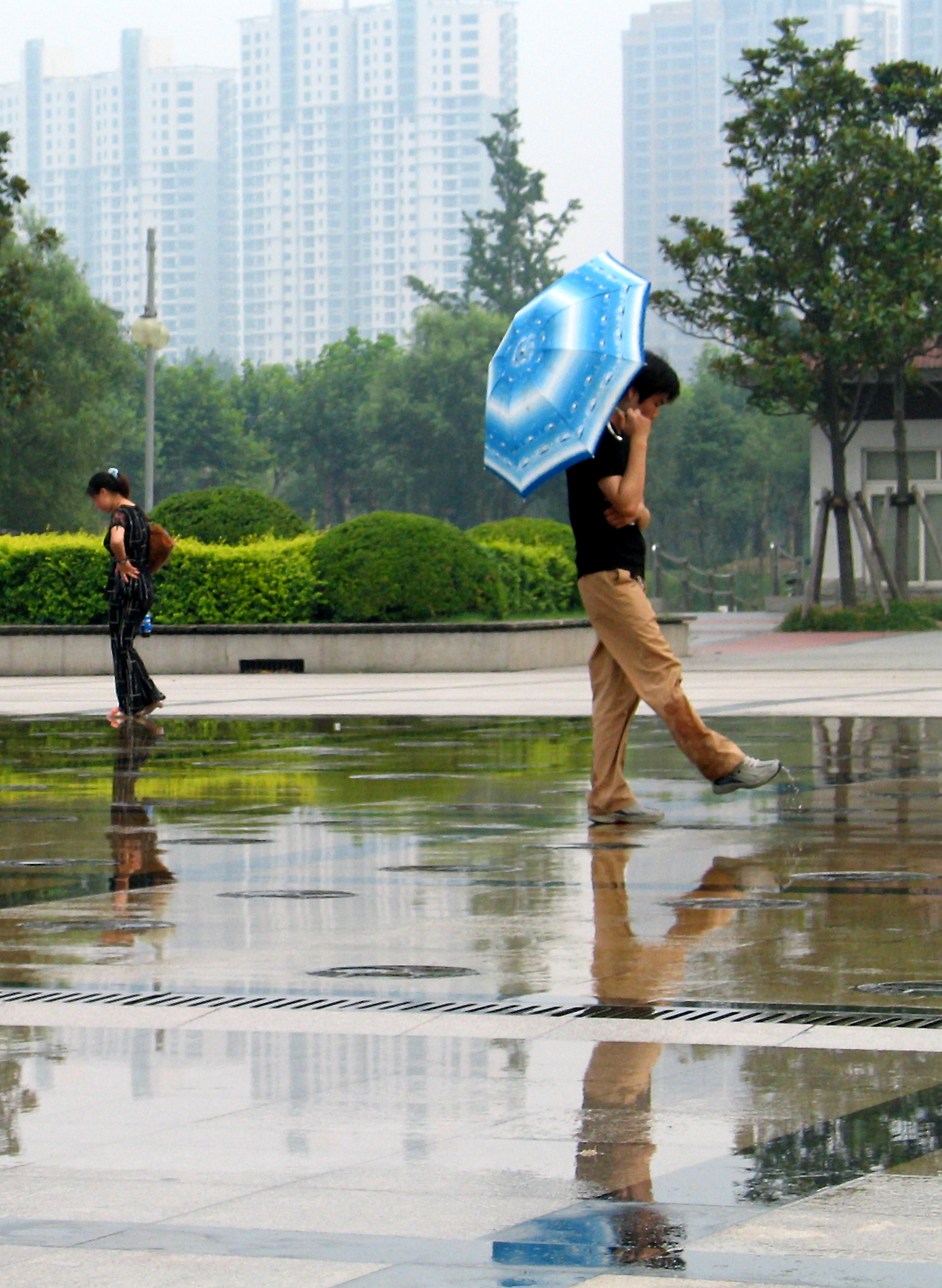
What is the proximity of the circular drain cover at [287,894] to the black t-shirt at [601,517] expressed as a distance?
231 cm

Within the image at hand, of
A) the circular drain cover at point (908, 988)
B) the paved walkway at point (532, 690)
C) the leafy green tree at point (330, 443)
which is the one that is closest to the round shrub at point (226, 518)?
the paved walkway at point (532, 690)

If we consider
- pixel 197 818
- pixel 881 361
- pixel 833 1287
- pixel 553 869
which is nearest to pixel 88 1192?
pixel 833 1287

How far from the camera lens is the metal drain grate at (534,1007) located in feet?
17.7

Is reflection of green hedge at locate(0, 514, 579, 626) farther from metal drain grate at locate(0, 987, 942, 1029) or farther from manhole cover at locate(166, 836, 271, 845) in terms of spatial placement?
metal drain grate at locate(0, 987, 942, 1029)

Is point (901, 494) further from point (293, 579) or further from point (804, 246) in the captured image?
point (293, 579)

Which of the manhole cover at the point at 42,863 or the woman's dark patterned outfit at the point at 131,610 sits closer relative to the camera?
the manhole cover at the point at 42,863

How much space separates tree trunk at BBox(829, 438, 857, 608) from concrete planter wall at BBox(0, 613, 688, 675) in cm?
1245

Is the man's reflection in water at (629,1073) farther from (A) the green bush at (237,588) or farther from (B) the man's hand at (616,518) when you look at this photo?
(A) the green bush at (237,588)

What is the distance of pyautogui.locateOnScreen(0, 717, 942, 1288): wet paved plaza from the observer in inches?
145

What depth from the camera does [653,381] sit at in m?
9.60

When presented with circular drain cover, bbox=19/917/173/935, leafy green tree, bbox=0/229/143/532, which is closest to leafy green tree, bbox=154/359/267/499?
leafy green tree, bbox=0/229/143/532

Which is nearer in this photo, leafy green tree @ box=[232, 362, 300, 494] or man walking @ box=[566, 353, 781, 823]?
man walking @ box=[566, 353, 781, 823]

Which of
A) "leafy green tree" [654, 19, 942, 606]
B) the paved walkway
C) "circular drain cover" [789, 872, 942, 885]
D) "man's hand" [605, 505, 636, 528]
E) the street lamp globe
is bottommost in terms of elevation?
"circular drain cover" [789, 872, 942, 885]

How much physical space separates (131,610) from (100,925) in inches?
380
